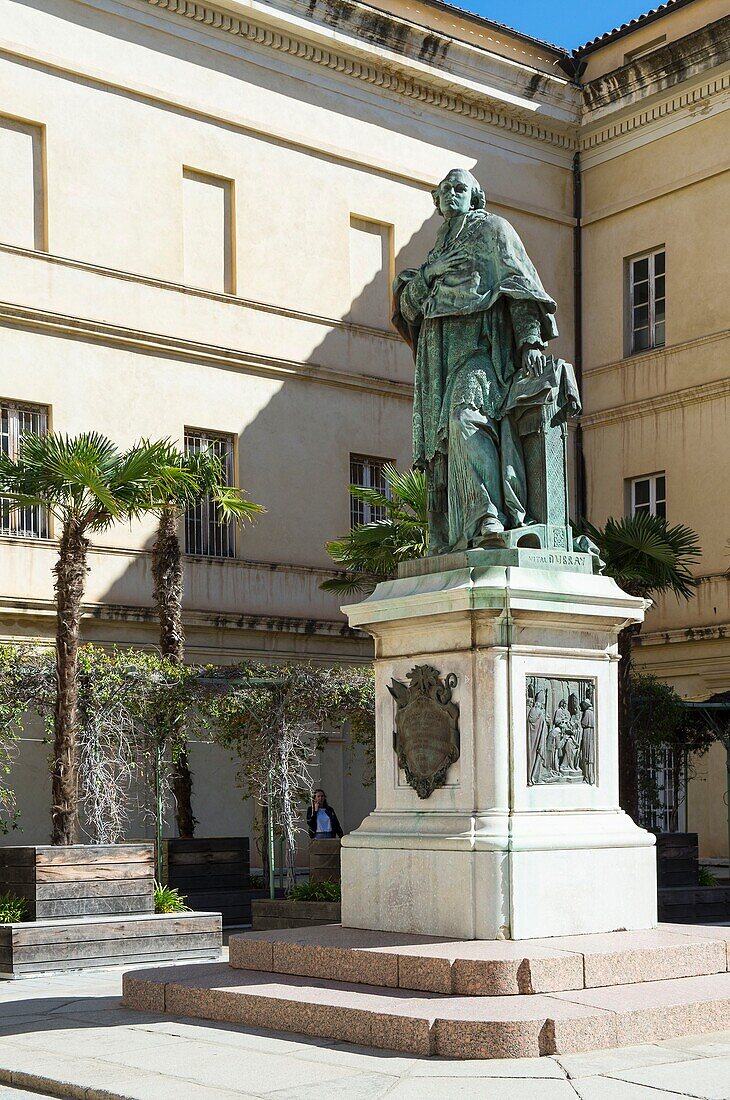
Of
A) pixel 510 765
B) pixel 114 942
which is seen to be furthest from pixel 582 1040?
pixel 114 942

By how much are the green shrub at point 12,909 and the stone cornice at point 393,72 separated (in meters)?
16.6

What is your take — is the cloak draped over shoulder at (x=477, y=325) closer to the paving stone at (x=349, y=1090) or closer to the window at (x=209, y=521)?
the paving stone at (x=349, y=1090)

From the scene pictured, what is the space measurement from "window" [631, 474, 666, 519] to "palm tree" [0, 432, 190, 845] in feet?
46.1

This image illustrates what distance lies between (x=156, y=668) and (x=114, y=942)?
463 cm

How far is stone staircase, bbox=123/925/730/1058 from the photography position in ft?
25.6

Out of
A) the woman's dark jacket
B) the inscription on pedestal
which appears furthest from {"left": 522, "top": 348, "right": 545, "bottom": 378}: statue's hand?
the woman's dark jacket

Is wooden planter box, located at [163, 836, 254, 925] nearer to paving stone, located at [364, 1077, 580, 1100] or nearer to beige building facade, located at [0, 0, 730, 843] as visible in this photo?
beige building facade, located at [0, 0, 730, 843]

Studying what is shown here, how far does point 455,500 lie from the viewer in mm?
10258

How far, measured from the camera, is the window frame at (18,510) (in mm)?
24516

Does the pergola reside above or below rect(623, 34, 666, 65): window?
below

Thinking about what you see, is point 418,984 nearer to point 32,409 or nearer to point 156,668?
point 156,668

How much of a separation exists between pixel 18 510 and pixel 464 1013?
17.8 meters

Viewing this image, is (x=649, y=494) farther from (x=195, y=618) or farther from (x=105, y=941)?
(x=105, y=941)

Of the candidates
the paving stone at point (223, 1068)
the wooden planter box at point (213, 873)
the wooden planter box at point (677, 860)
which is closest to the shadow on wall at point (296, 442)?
the wooden planter box at point (213, 873)
